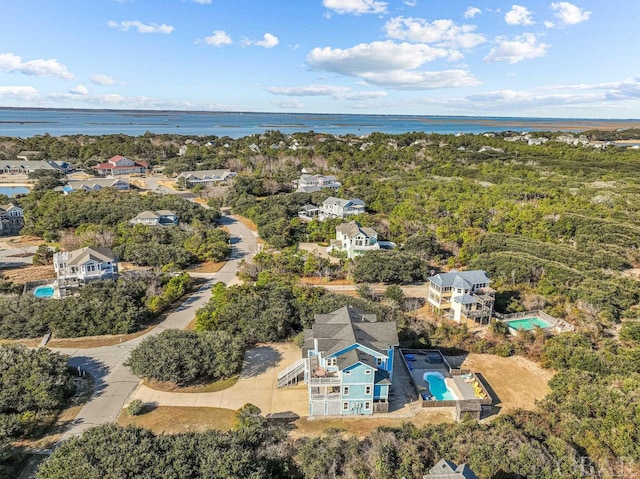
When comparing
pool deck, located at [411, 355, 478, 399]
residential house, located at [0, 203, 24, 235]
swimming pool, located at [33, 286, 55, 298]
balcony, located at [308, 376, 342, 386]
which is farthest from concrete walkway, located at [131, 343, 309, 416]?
residential house, located at [0, 203, 24, 235]

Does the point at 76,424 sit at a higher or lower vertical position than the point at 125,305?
lower

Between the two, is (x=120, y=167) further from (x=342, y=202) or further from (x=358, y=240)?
(x=358, y=240)

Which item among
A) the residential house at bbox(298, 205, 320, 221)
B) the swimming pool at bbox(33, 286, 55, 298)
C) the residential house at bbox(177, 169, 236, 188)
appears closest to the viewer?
the swimming pool at bbox(33, 286, 55, 298)

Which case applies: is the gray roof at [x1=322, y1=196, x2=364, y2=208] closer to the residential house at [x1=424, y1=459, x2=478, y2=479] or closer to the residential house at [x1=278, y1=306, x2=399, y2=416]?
the residential house at [x1=278, y1=306, x2=399, y2=416]

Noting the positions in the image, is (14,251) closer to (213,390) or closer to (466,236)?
(213,390)

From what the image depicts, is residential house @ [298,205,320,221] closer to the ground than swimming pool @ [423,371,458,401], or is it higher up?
higher up

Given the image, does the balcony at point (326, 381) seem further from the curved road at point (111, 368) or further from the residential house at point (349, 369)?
the curved road at point (111, 368)

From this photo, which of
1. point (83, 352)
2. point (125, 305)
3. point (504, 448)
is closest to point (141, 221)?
point (125, 305)

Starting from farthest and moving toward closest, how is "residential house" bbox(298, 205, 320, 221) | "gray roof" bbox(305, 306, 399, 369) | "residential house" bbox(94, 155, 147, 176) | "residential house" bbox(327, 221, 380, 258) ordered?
1. "residential house" bbox(94, 155, 147, 176)
2. "residential house" bbox(298, 205, 320, 221)
3. "residential house" bbox(327, 221, 380, 258)
4. "gray roof" bbox(305, 306, 399, 369)
